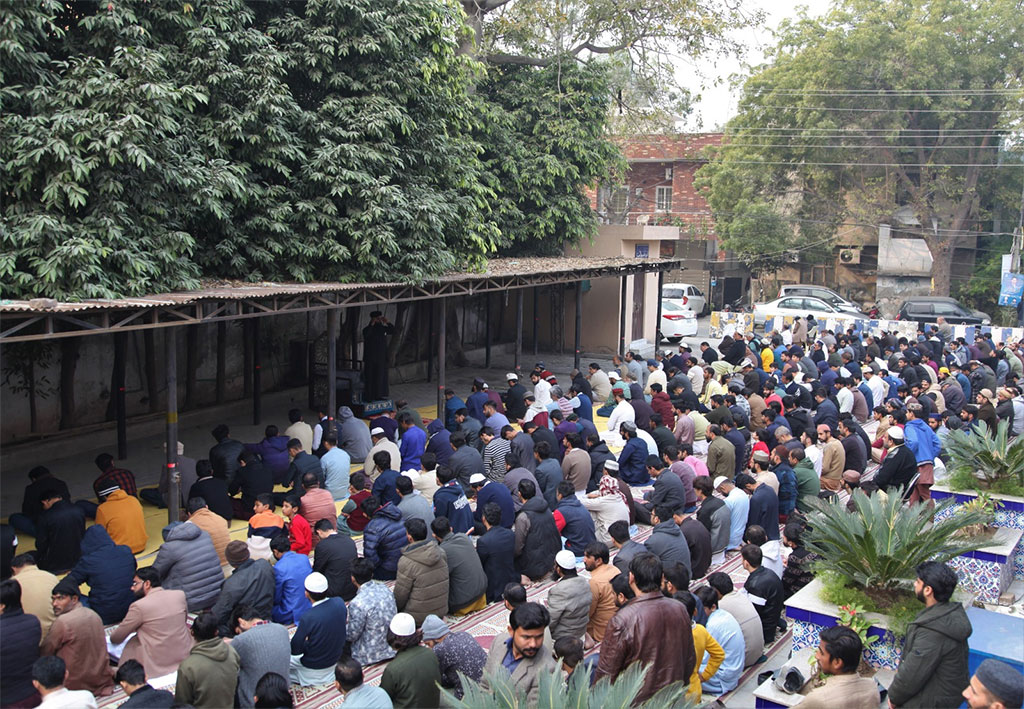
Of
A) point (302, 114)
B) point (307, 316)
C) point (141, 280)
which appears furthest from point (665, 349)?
point (141, 280)

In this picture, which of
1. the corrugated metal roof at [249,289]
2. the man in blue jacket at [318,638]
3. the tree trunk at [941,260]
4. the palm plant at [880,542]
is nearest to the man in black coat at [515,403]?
the corrugated metal roof at [249,289]

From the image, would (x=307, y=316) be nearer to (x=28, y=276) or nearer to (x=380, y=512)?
(x=28, y=276)

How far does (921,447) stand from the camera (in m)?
11.7

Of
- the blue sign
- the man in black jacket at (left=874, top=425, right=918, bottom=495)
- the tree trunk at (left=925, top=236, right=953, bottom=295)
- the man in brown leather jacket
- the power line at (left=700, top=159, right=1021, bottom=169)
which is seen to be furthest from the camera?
the tree trunk at (left=925, top=236, right=953, bottom=295)

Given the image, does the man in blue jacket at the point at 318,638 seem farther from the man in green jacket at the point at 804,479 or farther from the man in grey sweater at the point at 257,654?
the man in green jacket at the point at 804,479

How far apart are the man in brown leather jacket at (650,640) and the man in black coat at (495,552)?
2815mm

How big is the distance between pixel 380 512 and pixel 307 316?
379 inches

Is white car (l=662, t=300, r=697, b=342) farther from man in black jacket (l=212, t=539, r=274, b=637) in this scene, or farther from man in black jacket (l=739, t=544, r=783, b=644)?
man in black jacket (l=212, t=539, r=274, b=637)

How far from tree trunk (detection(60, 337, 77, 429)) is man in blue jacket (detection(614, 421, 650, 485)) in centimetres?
806

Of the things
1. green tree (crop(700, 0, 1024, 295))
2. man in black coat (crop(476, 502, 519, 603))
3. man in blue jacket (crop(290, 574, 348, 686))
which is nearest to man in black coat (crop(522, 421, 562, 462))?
man in black coat (crop(476, 502, 519, 603))

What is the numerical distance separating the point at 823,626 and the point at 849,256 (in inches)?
1377

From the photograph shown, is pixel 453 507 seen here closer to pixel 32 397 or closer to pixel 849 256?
pixel 32 397

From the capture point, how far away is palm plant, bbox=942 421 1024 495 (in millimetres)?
8883

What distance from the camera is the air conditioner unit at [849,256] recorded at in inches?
1508
